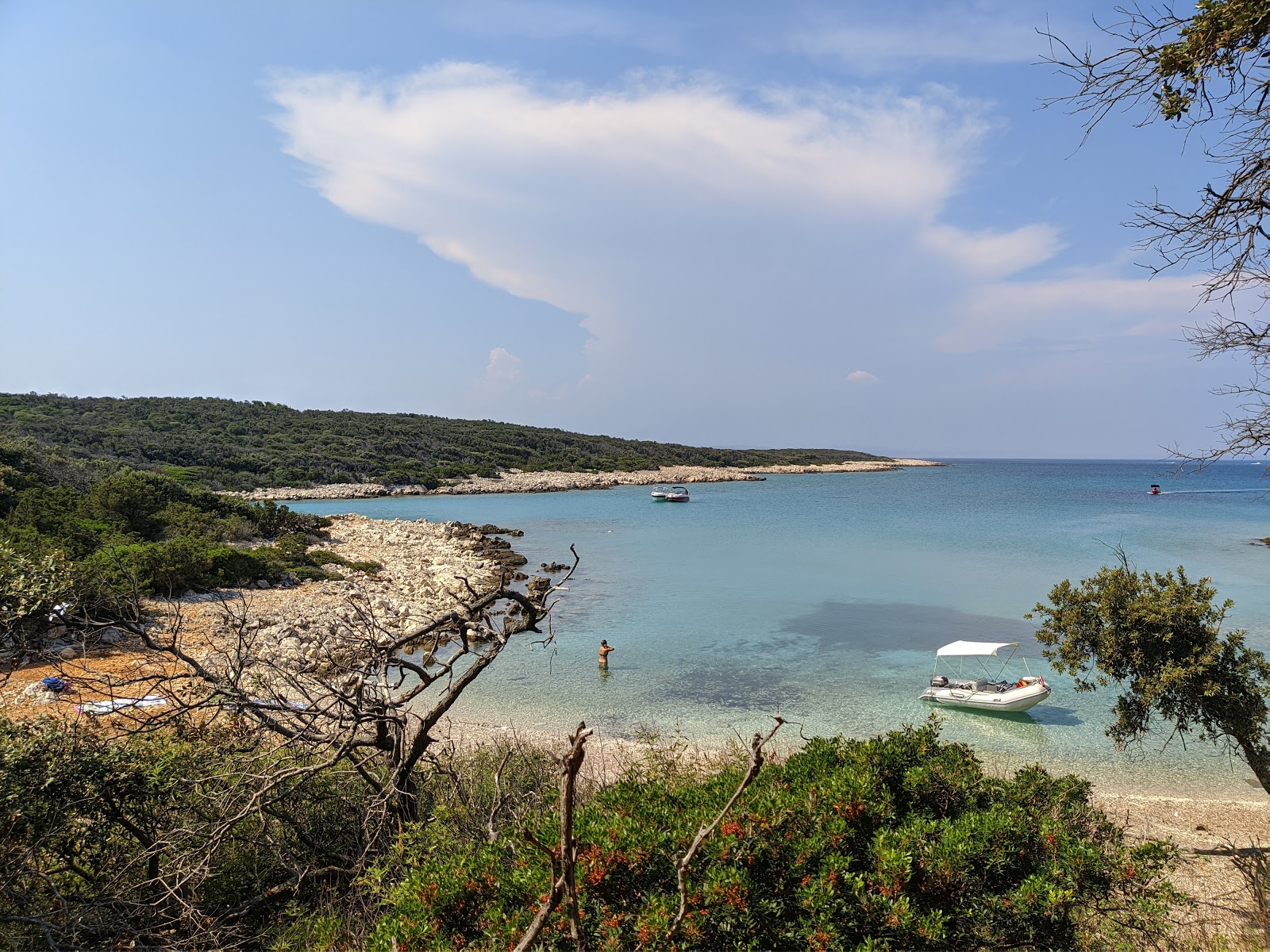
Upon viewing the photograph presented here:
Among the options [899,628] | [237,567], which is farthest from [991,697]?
[237,567]

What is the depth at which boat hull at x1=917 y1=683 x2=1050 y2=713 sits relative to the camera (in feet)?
41.4

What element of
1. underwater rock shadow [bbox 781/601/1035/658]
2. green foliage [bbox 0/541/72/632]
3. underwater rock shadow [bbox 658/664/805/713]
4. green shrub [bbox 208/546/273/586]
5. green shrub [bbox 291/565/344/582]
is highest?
green foliage [bbox 0/541/72/632]

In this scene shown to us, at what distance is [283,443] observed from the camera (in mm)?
68500

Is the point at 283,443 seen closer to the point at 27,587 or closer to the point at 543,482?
the point at 543,482

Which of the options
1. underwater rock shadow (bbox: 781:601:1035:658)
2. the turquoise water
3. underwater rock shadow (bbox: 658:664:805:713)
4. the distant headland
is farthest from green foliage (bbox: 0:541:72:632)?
the distant headland

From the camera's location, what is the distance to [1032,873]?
3844 millimetres

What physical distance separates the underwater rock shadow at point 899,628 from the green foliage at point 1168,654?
9.27m

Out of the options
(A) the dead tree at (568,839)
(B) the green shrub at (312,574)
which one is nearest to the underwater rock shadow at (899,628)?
(B) the green shrub at (312,574)

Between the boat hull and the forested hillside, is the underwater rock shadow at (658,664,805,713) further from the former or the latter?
the forested hillside

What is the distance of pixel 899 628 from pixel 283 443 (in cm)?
6723

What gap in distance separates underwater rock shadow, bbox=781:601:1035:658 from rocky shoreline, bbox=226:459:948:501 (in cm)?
4293

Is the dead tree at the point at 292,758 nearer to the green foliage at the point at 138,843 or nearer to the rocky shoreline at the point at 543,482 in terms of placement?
the green foliage at the point at 138,843

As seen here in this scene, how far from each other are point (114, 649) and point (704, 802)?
1293 centimetres

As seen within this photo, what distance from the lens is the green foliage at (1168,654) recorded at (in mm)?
7883
